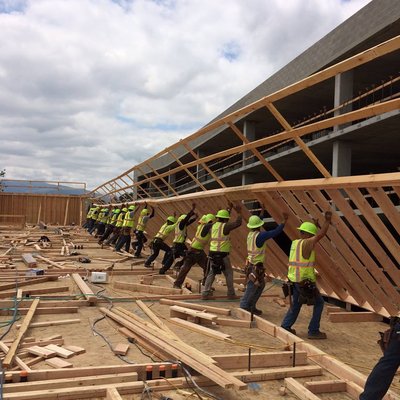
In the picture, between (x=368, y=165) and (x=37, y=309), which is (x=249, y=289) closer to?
(x=37, y=309)

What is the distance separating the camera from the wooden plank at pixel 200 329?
22.5ft

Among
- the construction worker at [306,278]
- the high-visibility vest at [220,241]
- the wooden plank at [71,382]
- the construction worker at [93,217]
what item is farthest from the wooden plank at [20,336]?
the construction worker at [93,217]

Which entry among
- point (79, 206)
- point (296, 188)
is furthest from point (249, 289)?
point (79, 206)

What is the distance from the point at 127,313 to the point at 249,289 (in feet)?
7.58

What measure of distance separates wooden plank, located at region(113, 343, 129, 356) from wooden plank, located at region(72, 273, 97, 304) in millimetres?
2976

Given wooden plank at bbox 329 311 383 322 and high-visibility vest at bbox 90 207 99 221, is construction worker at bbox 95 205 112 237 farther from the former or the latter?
wooden plank at bbox 329 311 383 322

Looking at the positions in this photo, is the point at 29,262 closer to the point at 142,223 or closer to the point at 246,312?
the point at 142,223

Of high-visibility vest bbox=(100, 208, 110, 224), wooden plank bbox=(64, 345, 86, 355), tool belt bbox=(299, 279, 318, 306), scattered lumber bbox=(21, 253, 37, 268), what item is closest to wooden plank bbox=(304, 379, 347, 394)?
tool belt bbox=(299, 279, 318, 306)

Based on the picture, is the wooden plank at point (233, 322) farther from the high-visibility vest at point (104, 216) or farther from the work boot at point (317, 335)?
the high-visibility vest at point (104, 216)

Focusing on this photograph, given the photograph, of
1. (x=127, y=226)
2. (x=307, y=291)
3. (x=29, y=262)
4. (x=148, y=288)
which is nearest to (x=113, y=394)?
(x=307, y=291)

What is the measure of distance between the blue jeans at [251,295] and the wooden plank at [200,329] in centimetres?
128

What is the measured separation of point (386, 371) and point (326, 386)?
101 centimetres

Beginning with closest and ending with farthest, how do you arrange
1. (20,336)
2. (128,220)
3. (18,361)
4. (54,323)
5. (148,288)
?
(18,361) → (20,336) → (54,323) → (148,288) → (128,220)

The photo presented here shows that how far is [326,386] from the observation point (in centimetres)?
499
